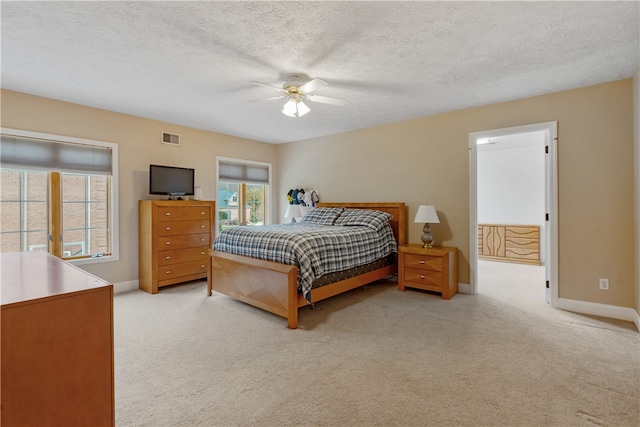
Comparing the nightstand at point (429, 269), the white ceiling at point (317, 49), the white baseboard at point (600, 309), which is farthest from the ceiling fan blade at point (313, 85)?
the white baseboard at point (600, 309)

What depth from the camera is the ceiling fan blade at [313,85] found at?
2.79 m

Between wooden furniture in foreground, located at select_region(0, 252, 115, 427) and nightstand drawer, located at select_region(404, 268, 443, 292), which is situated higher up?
wooden furniture in foreground, located at select_region(0, 252, 115, 427)

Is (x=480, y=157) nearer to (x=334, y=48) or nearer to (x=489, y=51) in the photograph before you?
(x=489, y=51)

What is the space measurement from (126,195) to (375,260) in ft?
11.6

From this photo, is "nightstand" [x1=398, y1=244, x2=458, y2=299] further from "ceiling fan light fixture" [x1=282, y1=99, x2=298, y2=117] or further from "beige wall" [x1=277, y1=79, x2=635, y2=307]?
"ceiling fan light fixture" [x1=282, y1=99, x2=298, y2=117]

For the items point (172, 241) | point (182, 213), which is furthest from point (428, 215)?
point (172, 241)

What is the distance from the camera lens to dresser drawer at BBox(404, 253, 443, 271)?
3.92 m

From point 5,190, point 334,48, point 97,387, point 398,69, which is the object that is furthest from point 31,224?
point 398,69

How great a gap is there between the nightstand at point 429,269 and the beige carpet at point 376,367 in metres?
0.41

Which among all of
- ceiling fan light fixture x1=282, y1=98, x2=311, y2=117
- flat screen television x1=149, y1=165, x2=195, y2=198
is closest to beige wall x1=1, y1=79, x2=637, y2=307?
flat screen television x1=149, y1=165, x2=195, y2=198

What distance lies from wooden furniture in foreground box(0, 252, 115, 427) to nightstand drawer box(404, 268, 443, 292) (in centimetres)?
355

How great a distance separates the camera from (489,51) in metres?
2.54

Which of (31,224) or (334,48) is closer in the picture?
(334,48)

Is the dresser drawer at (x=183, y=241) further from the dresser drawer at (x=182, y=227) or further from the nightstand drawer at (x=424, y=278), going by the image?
the nightstand drawer at (x=424, y=278)
